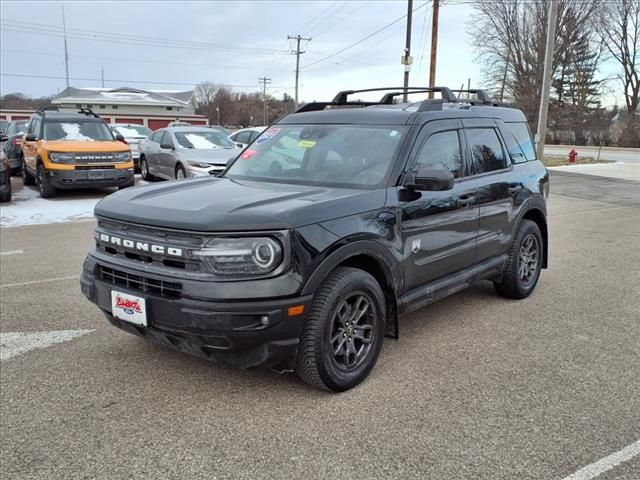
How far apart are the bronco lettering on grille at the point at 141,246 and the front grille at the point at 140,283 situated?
6.4 inches

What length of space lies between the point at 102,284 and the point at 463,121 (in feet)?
10.2

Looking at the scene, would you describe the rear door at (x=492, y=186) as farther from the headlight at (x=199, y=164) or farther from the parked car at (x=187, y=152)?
the headlight at (x=199, y=164)

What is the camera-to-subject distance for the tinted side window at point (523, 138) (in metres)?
5.38

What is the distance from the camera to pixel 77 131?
12734 millimetres

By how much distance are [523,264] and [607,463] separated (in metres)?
2.94

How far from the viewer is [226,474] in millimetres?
2619

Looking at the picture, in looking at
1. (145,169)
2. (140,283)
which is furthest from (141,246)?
(145,169)

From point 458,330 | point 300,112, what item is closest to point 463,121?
point 300,112

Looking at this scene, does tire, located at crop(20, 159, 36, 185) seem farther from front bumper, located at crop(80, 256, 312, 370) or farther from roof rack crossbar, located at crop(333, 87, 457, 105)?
front bumper, located at crop(80, 256, 312, 370)

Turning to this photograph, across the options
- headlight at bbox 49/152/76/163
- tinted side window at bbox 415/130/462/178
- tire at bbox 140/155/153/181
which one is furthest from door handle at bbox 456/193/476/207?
tire at bbox 140/155/153/181

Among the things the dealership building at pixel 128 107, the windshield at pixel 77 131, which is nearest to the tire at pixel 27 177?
the windshield at pixel 77 131

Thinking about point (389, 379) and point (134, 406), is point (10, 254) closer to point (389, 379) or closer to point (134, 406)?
point (134, 406)

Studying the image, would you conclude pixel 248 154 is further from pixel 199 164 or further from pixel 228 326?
pixel 199 164

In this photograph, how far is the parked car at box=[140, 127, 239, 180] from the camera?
12.3 metres
